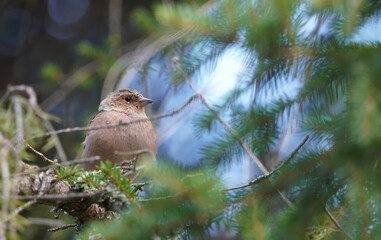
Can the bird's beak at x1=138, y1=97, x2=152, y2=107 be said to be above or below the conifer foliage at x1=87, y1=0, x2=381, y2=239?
above

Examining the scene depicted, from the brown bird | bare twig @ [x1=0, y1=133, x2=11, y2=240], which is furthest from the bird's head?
bare twig @ [x1=0, y1=133, x2=11, y2=240]

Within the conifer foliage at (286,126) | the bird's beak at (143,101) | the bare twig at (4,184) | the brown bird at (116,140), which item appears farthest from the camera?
the bird's beak at (143,101)

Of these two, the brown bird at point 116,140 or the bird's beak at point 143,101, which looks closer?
the brown bird at point 116,140

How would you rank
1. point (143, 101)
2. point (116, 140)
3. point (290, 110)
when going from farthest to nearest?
1. point (143, 101)
2. point (116, 140)
3. point (290, 110)

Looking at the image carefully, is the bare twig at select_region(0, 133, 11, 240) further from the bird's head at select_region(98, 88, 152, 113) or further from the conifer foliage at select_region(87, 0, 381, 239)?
the bird's head at select_region(98, 88, 152, 113)

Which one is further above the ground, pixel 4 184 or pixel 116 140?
pixel 116 140

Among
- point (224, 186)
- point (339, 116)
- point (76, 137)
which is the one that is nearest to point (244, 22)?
point (339, 116)

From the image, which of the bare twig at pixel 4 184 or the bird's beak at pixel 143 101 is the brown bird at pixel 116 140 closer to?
the bird's beak at pixel 143 101

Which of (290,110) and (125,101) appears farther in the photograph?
(125,101)

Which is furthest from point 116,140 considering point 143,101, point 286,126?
point 286,126

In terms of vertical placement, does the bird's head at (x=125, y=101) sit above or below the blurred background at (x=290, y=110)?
above

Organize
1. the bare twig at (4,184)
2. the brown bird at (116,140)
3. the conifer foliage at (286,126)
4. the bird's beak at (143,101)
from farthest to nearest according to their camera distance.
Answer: the bird's beak at (143,101), the brown bird at (116,140), the conifer foliage at (286,126), the bare twig at (4,184)

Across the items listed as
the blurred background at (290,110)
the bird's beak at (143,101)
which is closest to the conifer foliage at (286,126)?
the blurred background at (290,110)

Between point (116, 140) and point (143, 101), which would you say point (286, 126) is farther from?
point (143, 101)
